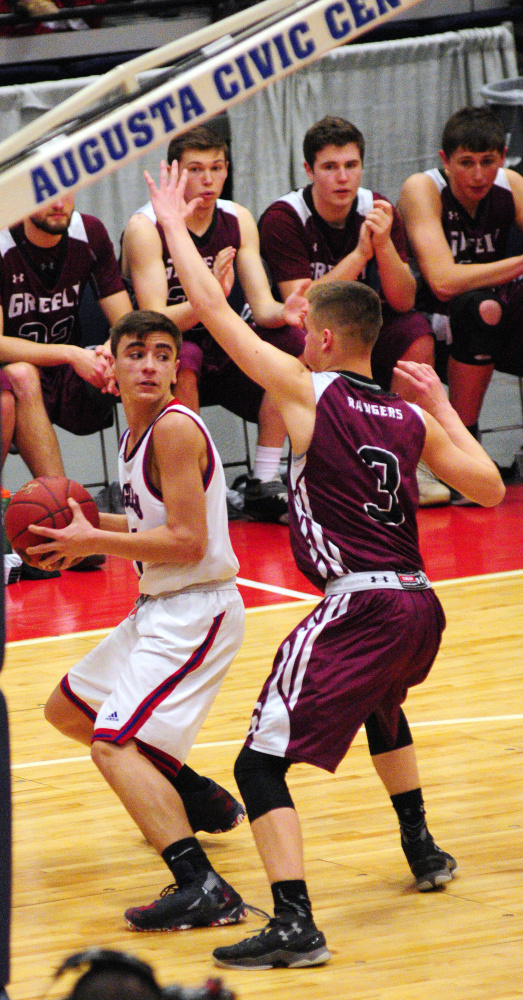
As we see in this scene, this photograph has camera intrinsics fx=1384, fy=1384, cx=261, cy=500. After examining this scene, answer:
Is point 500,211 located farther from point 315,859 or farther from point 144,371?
point 315,859

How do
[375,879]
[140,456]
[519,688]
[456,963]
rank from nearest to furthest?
[456,963] < [375,879] < [140,456] < [519,688]

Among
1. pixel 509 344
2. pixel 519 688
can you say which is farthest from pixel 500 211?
pixel 519 688

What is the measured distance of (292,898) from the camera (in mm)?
3203

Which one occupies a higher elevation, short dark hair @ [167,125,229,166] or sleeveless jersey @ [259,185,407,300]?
short dark hair @ [167,125,229,166]

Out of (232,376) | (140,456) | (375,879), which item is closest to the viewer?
(375,879)

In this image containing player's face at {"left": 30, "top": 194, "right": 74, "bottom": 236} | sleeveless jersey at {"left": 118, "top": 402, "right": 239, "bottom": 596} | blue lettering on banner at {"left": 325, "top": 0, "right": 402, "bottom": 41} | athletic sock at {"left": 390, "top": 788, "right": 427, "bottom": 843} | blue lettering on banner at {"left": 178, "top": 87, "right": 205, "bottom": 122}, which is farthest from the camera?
player's face at {"left": 30, "top": 194, "right": 74, "bottom": 236}

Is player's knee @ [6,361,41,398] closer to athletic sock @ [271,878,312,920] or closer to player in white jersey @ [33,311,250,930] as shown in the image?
player in white jersey @ [33,311,250,930]

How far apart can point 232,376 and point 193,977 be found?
199 inches

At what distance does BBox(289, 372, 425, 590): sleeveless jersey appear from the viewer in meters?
3.52

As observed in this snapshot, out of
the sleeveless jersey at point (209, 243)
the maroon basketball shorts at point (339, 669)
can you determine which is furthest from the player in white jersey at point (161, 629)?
the sleeveless jersey at point (209, 243)

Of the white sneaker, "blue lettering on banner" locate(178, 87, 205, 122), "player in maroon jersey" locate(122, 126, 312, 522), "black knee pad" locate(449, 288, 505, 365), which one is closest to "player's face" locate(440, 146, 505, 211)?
"black knee pad" locate(449, 288, 505, 365)

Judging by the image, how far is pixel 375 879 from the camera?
11.9 feet

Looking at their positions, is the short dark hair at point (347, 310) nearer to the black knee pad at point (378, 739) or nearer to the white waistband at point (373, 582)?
the white waistband at point (373, 582)

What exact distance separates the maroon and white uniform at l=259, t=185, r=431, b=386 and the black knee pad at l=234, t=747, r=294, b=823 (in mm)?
4760
